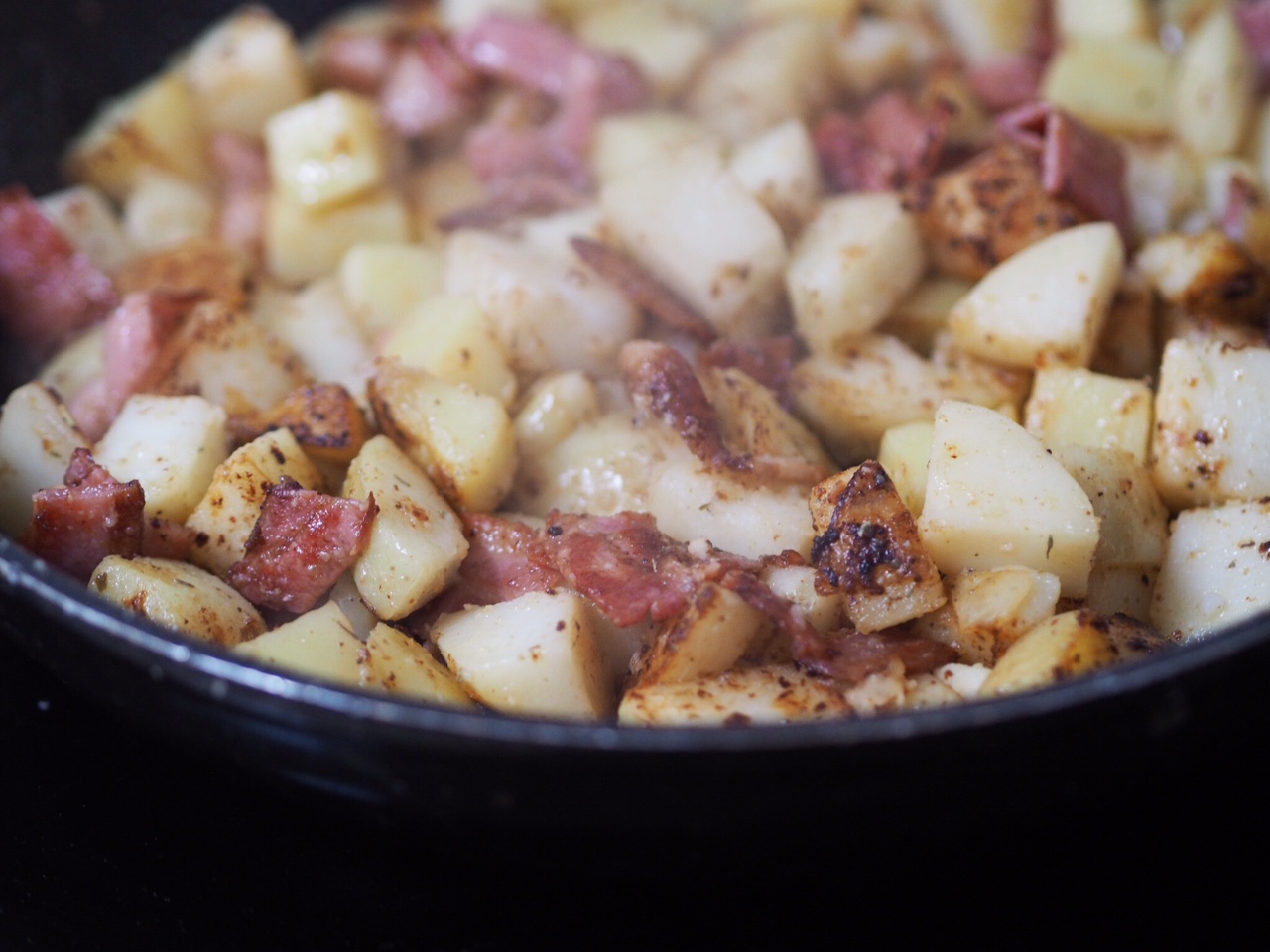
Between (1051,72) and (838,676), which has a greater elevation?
(1051,72)

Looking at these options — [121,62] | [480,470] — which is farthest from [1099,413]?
[121,62]

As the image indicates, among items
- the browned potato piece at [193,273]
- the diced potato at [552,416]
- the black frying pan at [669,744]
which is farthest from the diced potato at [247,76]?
the black frying pan at [669,744]

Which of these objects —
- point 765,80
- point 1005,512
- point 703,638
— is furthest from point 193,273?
point 1005,512

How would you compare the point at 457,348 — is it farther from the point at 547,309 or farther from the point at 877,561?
the point at 877,561

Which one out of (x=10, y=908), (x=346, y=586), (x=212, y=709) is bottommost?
(x=10, y=908)

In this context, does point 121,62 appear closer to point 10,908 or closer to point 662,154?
point 662,154
